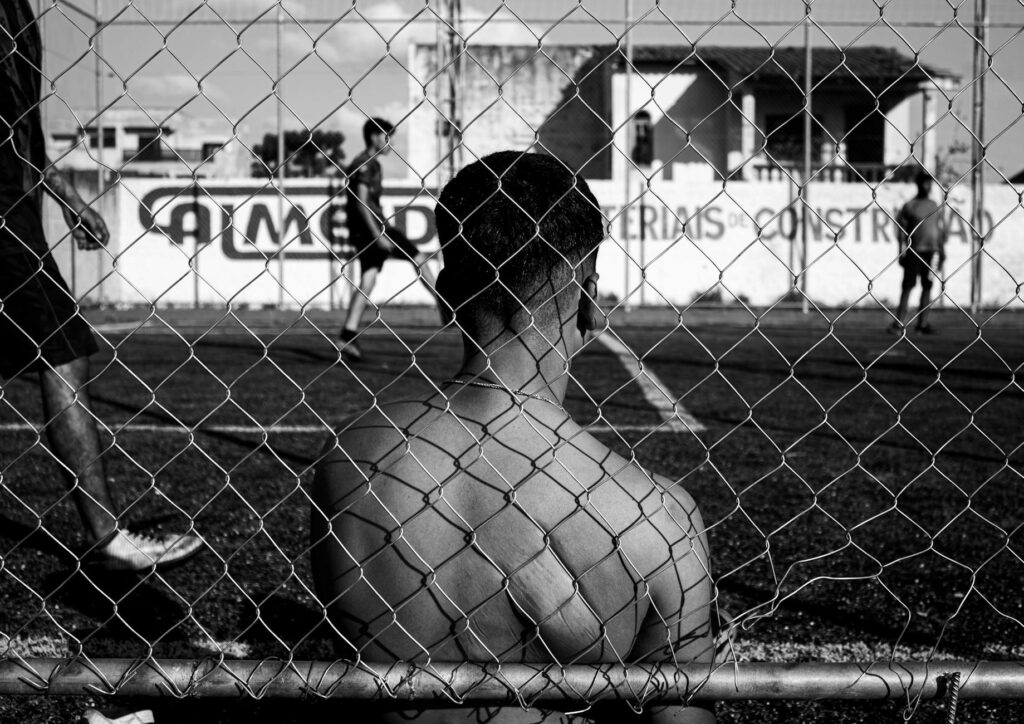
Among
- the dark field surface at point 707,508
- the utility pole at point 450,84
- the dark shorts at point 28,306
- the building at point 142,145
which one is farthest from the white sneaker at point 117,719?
the utility pole at point 450,84

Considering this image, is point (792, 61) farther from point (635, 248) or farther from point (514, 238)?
point (514, 238)

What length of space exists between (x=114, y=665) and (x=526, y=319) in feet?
3.25

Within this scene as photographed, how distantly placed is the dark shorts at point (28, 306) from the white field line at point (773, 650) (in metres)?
0.83

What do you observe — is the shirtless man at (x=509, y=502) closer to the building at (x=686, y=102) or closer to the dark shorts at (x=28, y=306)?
the dark shorts at (x=28, y=306)

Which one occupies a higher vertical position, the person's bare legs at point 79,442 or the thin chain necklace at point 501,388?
the thin chain necklace at point 501,388

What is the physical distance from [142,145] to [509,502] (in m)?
8.80

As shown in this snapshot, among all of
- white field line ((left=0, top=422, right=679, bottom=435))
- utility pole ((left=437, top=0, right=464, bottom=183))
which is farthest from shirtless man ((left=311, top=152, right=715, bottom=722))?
utility pole ((left=437, top=0, right=464, bottom=183))

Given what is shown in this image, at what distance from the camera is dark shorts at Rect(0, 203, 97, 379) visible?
3047mm

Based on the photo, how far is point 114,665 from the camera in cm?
189

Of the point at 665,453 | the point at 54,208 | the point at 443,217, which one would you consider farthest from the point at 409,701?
the point at 54,208

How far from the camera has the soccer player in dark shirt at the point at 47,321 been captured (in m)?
2.99

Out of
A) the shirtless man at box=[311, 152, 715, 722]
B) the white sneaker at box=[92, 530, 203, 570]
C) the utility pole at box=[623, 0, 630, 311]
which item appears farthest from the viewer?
the utility pole at box=[623, 0, 630, 311]

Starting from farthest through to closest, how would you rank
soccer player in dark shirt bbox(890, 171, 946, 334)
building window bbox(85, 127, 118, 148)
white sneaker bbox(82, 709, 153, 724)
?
1. building window bbox(85, 127, 118, 148)
2. soccer player in dark shirt bbox(890, 171, 946, 334)
3. white sneaker bbox(82, 709, 153, 724)

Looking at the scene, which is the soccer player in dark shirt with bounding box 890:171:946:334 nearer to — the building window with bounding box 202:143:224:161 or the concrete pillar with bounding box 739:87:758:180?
the building window with bounding box 202:143:224:161
